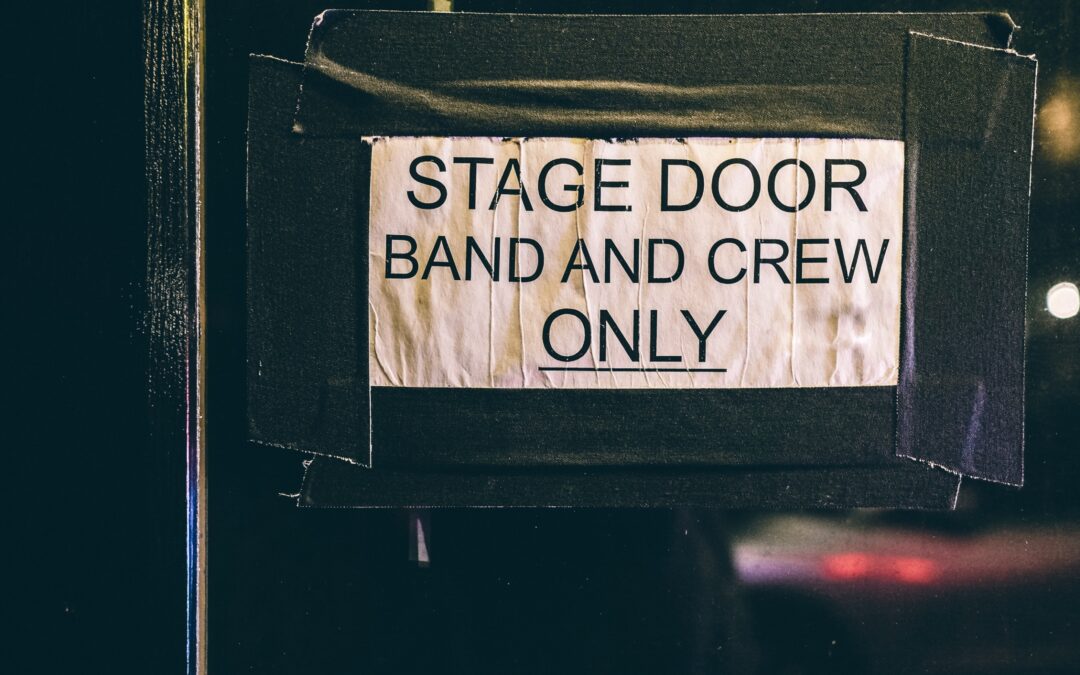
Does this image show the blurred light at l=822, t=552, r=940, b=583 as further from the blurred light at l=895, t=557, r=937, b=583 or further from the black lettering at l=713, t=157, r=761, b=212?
the black lettering at l=713, t=157, r=761, b=212

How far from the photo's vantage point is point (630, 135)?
1.43 metres

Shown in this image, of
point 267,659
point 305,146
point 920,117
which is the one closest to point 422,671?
point 267,659

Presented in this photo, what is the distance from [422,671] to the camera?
1.51 m

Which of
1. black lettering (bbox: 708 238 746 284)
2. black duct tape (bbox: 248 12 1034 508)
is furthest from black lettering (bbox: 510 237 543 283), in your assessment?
black lettering (bbox: 708 238 746 284)

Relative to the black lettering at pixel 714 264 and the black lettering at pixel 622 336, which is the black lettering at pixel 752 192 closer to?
the black lettering at pixel 714 264

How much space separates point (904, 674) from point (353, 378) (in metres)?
1.41

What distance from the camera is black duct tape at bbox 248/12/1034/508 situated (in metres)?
1.43

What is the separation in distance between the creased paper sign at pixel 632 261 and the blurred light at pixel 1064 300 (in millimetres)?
363

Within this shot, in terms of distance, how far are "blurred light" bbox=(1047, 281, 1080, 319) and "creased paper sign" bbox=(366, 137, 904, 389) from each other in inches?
14.3

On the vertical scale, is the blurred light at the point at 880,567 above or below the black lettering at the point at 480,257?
below


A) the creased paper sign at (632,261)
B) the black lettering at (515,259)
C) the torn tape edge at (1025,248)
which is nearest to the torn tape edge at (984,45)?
the torn tape edge at (1025,248)

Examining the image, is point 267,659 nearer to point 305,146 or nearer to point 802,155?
point 305,146

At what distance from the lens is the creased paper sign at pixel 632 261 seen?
4.70ft

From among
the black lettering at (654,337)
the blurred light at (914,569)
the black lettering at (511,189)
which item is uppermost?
the black lettering at (511,189)
